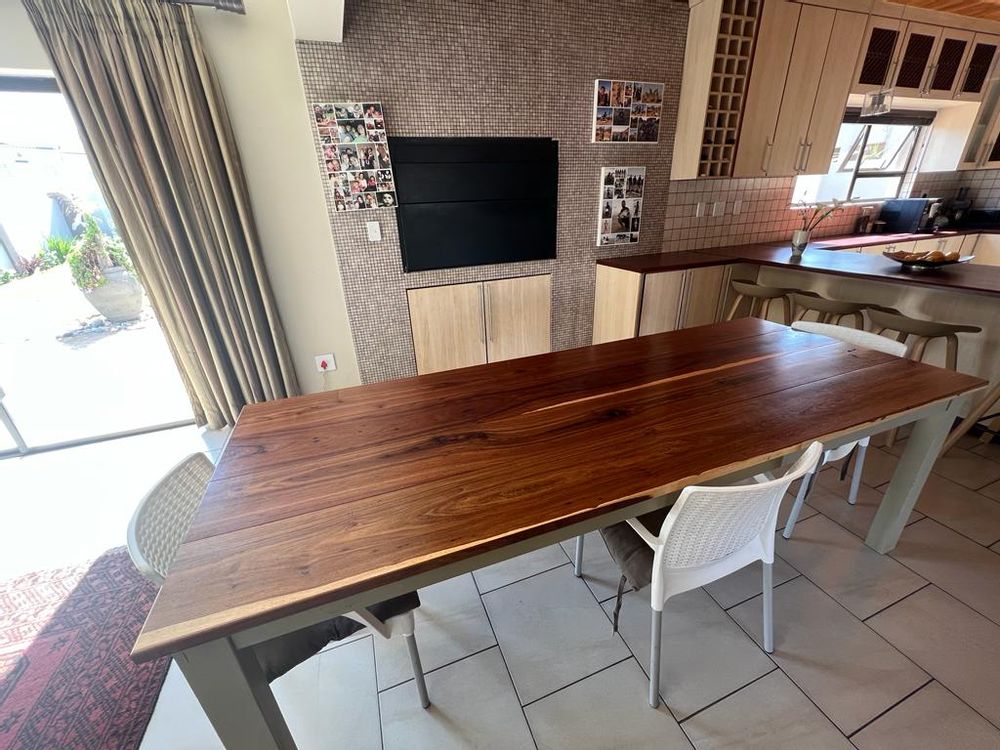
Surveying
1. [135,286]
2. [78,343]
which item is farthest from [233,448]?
[78,343]

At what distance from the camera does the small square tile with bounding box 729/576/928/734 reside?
49.6 inches

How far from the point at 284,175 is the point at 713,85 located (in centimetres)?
309

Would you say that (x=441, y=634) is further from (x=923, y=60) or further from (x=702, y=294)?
(x=923, y=60)

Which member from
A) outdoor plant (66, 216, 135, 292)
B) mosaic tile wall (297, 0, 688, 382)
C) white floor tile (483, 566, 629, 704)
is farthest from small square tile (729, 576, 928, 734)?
outdoor plant (66, 216, 135, 292)

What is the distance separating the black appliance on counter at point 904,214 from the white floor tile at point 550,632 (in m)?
5.07

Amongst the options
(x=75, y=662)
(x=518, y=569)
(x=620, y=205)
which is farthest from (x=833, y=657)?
(x=620, y=205)

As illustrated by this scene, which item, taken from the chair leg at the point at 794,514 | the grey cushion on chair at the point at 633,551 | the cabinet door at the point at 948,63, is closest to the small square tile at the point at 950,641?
the chair leg at the point at 794,514

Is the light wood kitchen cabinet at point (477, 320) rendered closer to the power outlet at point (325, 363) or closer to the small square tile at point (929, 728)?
the power outlet at point (325, 363)

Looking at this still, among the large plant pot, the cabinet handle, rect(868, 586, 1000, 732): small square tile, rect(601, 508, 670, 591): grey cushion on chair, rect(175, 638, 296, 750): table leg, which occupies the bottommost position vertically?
rect(868, 586, 1000, 732): small square tile

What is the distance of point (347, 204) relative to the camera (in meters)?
2.59

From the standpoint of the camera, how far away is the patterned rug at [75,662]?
1.29m

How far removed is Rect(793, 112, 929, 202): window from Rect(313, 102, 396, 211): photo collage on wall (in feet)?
12.5

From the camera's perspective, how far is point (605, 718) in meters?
1.26

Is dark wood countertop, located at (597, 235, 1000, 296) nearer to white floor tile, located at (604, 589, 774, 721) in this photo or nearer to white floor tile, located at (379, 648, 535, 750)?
white floor tile, located at (604, 589, 774, 721)
